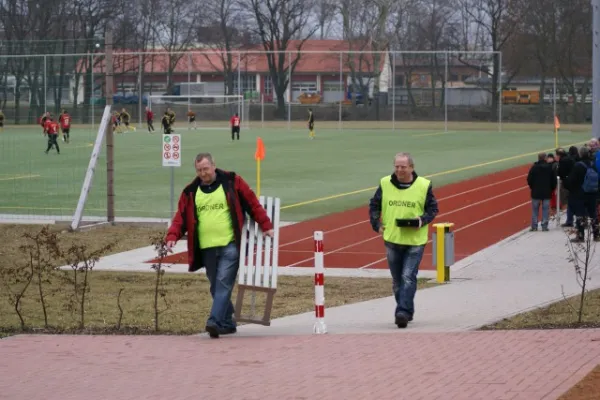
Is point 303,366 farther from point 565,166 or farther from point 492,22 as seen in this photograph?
point 492,22

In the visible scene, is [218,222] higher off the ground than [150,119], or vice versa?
[150,119]

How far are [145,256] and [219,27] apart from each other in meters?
103

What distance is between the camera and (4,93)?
109 ft

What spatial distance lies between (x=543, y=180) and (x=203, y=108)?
5751cm

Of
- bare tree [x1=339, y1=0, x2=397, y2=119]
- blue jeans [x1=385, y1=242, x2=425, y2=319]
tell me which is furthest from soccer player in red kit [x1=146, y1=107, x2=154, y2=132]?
blue jeans [x1=385, y1=242, x2=425, y2=319]

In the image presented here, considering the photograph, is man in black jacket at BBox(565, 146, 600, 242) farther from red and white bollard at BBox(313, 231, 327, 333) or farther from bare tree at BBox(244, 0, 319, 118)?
bare tree at BBox(244, 0, 319, 118)

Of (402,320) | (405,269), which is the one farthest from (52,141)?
(402,320)

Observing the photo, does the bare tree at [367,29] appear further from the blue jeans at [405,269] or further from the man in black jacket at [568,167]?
the blue jeans at [405,269]

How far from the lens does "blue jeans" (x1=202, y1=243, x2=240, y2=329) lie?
12023 mm

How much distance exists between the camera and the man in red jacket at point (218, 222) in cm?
1198

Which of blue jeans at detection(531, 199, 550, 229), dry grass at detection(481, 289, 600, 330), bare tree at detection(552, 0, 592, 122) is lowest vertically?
dry grass at detection(481, 289, 600, 330)

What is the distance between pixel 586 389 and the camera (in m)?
8.80

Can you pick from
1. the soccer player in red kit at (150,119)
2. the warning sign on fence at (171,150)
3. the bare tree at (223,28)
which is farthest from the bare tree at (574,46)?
the warning sign on fence at (171,150)

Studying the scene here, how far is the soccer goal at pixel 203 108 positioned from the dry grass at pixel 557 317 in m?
64.3
